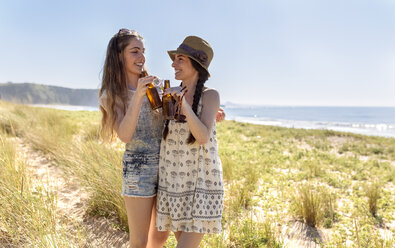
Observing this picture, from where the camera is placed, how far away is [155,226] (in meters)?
1.99

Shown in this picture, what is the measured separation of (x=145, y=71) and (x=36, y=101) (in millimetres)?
16339

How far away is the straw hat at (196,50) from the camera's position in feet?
5.55

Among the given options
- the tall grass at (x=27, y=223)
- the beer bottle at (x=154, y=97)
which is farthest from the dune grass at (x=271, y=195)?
the beer bottle at (x=154, y=97)

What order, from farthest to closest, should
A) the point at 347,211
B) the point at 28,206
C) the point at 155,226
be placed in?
the point at 347,211, the point at 28,206, the point at 155,226

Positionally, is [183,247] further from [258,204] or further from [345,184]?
[345,184]

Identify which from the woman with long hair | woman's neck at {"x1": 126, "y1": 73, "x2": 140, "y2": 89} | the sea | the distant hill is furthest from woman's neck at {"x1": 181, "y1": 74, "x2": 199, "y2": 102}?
the distant hill

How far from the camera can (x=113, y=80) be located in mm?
1879

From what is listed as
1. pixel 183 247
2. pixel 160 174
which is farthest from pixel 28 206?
pixel 183 247

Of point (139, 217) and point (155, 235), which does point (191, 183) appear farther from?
point (155, 235)

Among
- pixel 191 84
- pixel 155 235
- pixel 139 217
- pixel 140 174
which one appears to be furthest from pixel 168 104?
pixel 155 235

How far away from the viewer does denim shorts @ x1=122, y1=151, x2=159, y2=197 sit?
5.79ft

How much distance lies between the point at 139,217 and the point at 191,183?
0.39 meters

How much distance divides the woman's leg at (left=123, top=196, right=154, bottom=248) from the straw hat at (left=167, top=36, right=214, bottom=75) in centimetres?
88

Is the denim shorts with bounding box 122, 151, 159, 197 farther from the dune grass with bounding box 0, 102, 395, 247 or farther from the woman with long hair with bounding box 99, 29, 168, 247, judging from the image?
the dune grass with bounding box 0, 102, 395, 247
